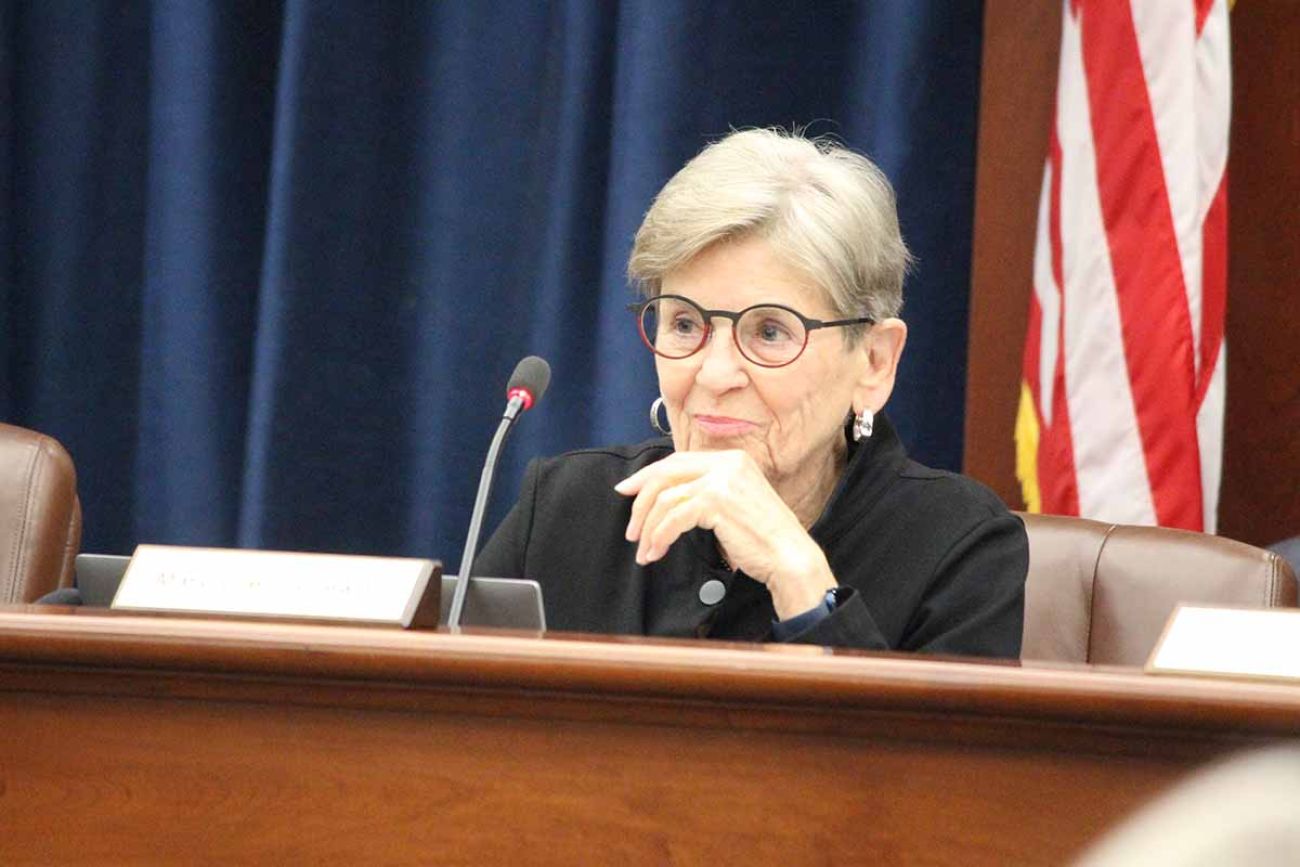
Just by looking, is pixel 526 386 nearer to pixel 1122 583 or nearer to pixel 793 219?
pixel 793 219

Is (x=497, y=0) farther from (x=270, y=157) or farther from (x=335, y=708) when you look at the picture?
(x=335, y=708)

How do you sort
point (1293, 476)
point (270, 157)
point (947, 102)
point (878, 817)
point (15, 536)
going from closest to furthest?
point (878, 817), point (15, 536), point (1293, 476), point (947, 102), point (270, 157)

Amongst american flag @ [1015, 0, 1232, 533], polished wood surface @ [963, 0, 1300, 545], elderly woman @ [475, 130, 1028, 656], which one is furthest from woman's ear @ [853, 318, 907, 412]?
polished wood surface @ [963, 0, 1300, 545]

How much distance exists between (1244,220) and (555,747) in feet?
→ 6.72

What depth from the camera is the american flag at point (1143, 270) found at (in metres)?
2.41

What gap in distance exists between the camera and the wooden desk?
1.00 m

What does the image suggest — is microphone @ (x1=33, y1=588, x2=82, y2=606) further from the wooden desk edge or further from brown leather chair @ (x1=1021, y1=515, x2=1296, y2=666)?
brown leather chair @ (x1=1021, y1=515, x2=1296, y2=666)

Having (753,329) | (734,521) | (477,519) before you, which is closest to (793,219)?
(753,329)

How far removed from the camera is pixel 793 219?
5.91 feet

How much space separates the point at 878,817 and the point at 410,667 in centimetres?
31

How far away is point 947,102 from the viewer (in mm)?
2889

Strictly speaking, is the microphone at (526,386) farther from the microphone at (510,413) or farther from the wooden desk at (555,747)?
the wooden desk at (555,747)

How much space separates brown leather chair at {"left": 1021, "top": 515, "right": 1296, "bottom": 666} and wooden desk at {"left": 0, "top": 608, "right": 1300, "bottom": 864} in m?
0.90

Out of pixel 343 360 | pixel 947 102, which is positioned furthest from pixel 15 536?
pixel 947 102
